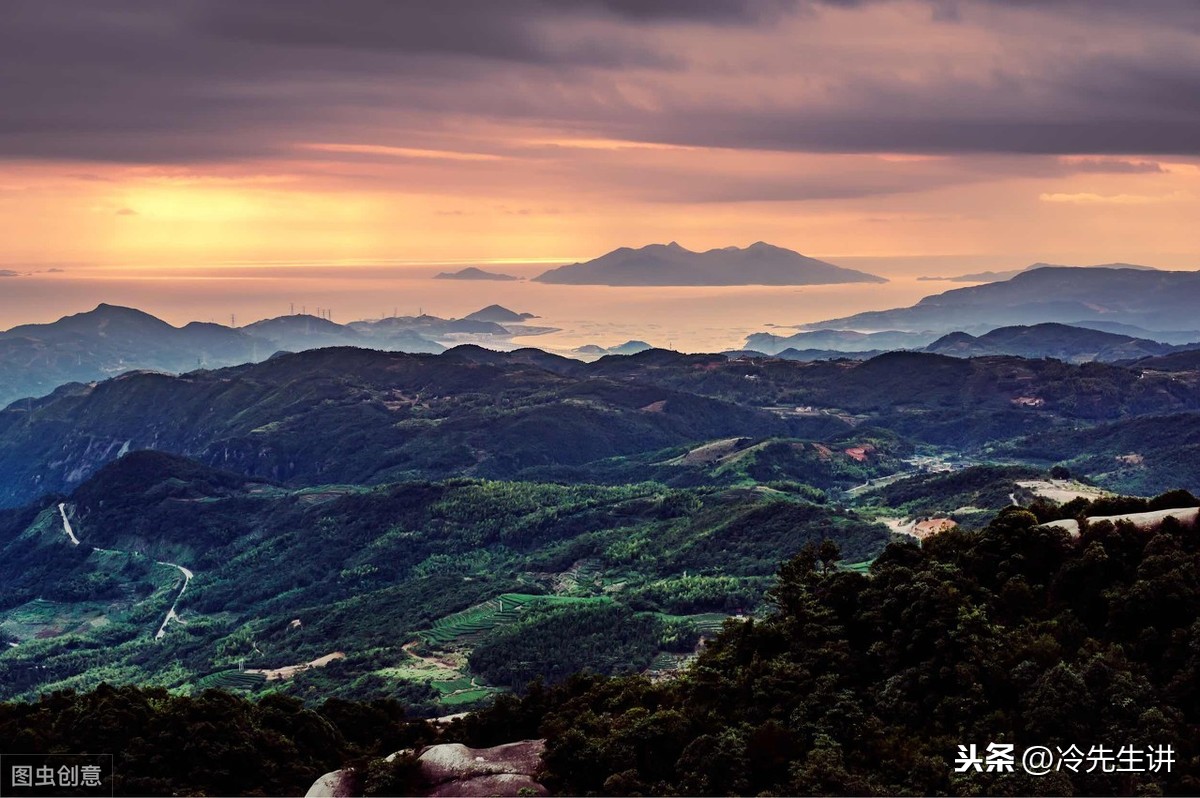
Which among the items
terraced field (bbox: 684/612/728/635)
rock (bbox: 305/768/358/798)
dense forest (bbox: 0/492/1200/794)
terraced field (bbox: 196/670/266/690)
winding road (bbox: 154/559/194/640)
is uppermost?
dense forest (bbox: 0/492/1200/794)

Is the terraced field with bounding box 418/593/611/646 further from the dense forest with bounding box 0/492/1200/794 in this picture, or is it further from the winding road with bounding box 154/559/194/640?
the dense forest with bounding box 0/492/1200/794

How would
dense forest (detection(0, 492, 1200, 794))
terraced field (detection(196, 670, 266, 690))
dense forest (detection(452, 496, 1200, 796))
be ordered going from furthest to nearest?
1. terraced field (detection(196, 670, 266, 690))
2. dense forest (detection(0, 492, 1200, 794))
3. dense forest (detection(452, 496, 1200, 796))

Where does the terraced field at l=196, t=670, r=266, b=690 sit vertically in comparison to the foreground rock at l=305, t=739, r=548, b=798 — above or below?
below

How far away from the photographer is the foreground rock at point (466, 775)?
32.8m

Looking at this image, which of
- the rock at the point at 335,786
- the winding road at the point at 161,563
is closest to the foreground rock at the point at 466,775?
the rock at the point at 335,786

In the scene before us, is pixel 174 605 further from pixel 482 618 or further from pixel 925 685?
pixel 925 685

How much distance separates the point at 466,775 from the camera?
33.6 meters

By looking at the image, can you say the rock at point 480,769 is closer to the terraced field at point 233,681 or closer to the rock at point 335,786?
the rock at point 335,786

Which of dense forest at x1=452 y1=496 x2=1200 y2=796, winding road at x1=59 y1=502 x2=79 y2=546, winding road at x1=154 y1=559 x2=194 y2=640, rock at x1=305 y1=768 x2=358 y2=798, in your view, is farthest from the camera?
winding road at x1=59 y1=502 x2=79 y2=546

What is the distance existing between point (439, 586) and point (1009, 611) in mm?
80616

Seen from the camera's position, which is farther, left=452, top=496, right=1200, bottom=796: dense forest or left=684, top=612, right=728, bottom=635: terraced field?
left=684, top=612, right=728, bottom=635: terraced field

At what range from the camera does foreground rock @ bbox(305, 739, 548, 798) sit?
32781 mm

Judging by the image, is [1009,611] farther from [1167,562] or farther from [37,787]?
[37,787]

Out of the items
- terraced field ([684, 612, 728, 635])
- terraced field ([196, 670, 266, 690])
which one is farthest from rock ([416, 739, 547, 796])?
terraced field ([196, 670, 266, 690])
